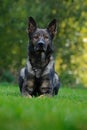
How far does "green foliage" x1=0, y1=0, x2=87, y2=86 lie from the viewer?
29.4 metres

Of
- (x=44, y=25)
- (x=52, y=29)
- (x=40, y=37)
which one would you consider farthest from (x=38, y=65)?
(x=44, y=25)

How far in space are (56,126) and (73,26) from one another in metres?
29.1

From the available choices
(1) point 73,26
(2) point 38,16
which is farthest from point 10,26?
(1) point 73,26

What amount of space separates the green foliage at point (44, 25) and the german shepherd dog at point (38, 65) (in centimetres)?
1810

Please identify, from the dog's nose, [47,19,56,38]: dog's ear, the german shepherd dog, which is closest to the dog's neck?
the german shepherd dog

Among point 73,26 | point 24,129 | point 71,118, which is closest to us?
point 24,129

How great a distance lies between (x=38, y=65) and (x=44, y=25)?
1953 cm

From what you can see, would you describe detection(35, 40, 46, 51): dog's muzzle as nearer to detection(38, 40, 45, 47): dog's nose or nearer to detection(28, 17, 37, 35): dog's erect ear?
detection(38, 40, 45, 47): dog's nose

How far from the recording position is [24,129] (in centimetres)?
332

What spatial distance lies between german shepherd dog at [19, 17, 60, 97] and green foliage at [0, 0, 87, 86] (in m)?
18.1

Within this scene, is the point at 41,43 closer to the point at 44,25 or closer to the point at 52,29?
the point at 52,29

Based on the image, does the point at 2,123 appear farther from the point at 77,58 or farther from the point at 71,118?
the point at 77,58

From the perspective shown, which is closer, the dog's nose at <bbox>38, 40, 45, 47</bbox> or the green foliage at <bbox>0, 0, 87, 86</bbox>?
the dog's nose at <bbox>38, 40, 45, 47</bbox>

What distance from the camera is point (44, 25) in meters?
30.3
